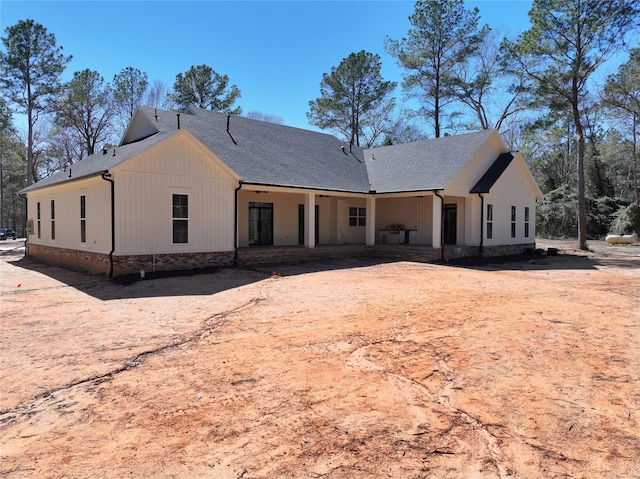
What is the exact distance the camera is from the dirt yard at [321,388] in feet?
9.54

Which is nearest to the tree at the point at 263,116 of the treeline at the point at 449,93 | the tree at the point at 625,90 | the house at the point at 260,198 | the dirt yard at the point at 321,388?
the treeline at the point at 449,93

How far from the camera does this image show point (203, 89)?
102 feet

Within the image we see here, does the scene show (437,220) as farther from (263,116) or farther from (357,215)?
(263,116)

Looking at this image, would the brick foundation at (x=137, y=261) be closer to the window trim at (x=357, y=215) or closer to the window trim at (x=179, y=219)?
the window trim at (x=179, y=219)

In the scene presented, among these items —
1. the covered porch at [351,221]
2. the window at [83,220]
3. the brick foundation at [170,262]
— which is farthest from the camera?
the covered porch at [351,221]

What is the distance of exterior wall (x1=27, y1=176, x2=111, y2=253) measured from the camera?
38.5ft

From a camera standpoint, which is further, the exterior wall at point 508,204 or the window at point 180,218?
the exterior wall at point 508,204

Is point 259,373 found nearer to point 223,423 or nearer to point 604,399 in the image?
point 223,423

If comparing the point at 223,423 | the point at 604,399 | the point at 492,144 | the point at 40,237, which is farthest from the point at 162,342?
the point at 492,144

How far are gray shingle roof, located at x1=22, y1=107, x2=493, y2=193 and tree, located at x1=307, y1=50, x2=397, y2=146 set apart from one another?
1245 cm

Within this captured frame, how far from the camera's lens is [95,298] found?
9008 millimetres

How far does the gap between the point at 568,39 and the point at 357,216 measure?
13579 millimetres

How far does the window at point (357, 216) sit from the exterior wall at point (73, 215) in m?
11.4

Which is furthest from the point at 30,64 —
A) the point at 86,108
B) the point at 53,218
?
the point at 53,218
